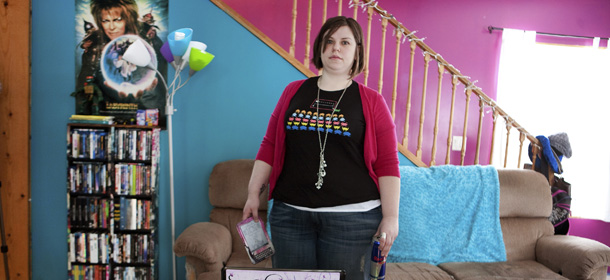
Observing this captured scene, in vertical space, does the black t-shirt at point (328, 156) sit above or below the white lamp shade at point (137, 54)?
below

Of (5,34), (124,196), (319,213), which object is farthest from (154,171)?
(319,213)

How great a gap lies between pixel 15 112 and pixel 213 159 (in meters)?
1.21

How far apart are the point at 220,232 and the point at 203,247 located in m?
0.24

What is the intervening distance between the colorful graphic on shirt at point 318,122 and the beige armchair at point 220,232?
2.99ft

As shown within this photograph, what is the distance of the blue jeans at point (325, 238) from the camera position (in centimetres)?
107

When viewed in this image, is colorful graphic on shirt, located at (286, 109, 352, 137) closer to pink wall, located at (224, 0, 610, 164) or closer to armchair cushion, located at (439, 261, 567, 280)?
armchair cushion, located at (439, 261, 567, 280)

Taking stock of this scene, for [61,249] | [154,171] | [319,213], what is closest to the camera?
[319,213]

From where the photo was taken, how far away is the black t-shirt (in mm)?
1085

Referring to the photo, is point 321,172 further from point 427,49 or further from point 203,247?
point 427,49

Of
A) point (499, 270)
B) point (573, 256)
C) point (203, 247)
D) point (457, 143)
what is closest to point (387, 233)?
point (203, 247)

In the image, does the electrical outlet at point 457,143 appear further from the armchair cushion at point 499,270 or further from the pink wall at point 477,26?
the armchair cushion at point 499,270

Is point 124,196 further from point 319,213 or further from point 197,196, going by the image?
point 319,213

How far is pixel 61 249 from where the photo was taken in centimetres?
225

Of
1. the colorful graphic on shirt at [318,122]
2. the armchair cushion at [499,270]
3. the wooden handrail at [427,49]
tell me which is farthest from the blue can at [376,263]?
the wooden handrail at [427,49]
